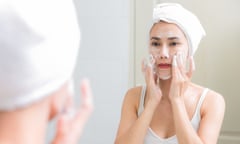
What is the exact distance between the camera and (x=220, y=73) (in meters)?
1.42

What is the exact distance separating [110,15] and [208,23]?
0.40 meters

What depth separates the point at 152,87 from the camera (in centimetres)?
115

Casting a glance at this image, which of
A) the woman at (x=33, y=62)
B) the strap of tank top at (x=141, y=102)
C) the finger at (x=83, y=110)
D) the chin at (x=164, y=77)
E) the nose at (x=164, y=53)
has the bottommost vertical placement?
the strap of tank top at (x=141, y=102)

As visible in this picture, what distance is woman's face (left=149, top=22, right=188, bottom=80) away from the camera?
3.61 feet

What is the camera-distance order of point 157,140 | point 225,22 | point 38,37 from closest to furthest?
point 38,37 < point 157,140 < point 225,22

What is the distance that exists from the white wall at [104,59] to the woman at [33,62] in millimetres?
1007

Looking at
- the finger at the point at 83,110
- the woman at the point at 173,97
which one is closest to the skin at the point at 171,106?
the woman at the point at 173,97

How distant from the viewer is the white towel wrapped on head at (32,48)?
41cm

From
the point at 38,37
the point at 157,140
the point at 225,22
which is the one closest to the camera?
the point at 38,37

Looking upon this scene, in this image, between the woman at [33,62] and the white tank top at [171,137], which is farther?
the white tank top at [171,137]

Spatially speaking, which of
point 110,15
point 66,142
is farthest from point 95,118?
point 66,142

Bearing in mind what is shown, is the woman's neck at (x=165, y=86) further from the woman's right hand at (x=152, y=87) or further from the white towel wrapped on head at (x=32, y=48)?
the white towel wrapped on head at (x=32, y=48)

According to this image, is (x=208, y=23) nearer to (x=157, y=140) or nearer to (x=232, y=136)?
(x=232, y=136)

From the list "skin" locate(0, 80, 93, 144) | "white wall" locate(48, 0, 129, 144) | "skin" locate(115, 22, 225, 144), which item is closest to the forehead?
"skin" locate(115, 22, 225, 144)
